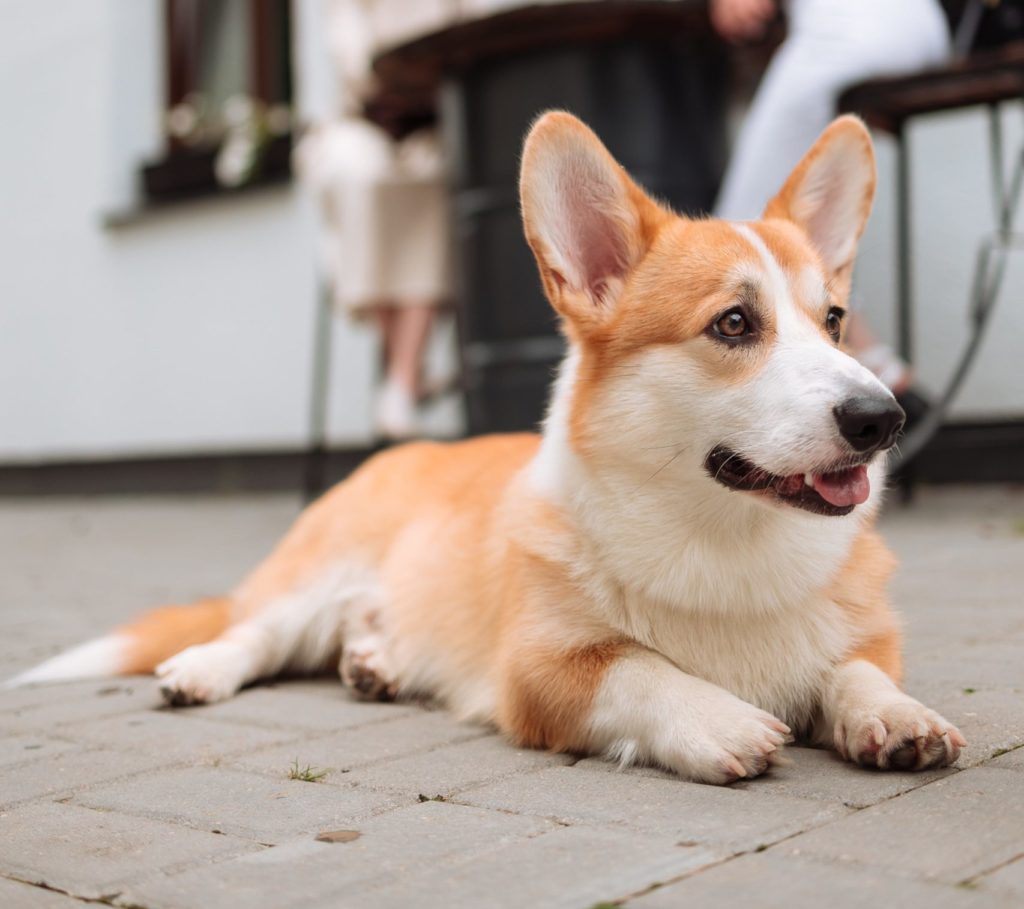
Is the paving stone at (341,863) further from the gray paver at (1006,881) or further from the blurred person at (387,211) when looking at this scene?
the blurred person at (387,211)

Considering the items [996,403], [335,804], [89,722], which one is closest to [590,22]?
[996,403]

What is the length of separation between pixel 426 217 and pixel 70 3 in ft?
16.0

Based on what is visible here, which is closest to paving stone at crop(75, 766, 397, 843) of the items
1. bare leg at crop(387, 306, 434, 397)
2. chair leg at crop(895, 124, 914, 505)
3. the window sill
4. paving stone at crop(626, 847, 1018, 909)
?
paving stone at crop(626, 847, 1018, 909)

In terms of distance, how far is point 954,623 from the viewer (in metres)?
3.32

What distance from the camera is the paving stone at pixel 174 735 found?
2428mm

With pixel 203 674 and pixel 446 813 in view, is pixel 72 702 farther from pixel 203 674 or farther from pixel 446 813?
pixel 446 813

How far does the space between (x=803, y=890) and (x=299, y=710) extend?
59.5 inches

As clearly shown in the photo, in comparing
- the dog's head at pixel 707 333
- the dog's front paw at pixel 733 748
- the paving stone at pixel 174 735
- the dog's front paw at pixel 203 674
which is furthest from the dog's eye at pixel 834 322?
the dog's front paw at pixel 203 674

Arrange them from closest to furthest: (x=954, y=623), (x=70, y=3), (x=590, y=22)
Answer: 1. (x=954, y=623)
2. (x=590, y=22)
3. (x=70, y=3)

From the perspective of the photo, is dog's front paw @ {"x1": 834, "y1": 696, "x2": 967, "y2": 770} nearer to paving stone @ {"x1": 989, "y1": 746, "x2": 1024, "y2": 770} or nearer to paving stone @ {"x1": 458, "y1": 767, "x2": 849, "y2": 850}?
paving stone @ {"x1": 989, "y1": 746, "x2": 1024, "y2": 770}

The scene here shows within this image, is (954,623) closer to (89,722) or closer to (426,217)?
(89,722)

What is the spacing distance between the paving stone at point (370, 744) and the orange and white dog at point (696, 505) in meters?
0.08

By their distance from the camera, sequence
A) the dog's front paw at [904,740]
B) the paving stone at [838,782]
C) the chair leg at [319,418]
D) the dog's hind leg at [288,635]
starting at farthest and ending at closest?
the chair leg at [319,418] → the dog's hind leg at [288,635] → the dog's front paw at [904,740] → the paving stone at [838,782]

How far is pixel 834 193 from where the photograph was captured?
2.81m
